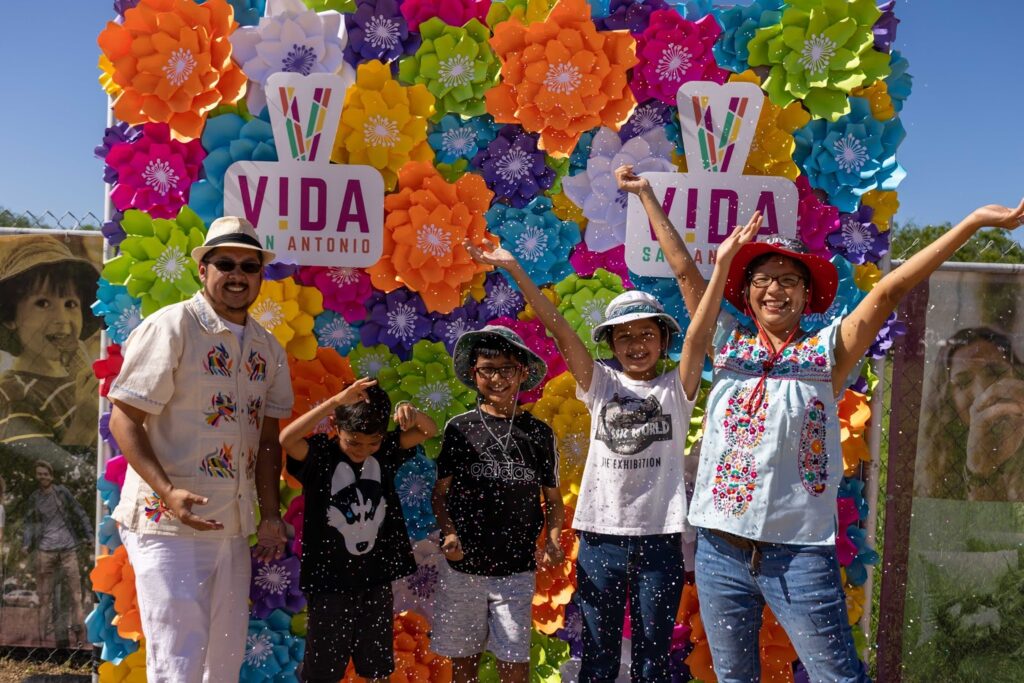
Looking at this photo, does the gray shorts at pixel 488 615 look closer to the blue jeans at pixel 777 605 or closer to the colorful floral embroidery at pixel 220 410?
the blue jeans at pixel 777 605

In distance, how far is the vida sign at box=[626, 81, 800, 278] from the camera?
3.98 m

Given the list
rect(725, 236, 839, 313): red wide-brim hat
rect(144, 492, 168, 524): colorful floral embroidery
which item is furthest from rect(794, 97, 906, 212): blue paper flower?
rect(144, 492, 168, 524): colorful floral embroidery

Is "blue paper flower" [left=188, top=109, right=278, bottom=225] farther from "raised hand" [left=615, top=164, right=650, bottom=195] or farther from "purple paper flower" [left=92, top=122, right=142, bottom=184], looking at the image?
"raised hand" [left=615, top=164, right=650, bottom=195]

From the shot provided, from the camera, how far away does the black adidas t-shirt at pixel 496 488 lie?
3.51 m

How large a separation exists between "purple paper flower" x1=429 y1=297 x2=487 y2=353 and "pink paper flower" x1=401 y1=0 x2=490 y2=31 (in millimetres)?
1280

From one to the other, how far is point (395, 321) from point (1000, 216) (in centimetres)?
249

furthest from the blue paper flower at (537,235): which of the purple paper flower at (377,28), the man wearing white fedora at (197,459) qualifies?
the man wearing white fedora at (197,459)

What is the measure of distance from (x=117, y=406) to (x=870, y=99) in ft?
11.4

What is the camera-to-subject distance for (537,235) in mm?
4051

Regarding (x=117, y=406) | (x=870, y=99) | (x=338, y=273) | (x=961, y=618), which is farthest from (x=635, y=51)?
(x=961, y=618)

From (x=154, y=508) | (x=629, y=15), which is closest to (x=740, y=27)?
(x=629, y=15)

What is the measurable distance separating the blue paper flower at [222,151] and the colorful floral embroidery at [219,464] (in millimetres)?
1184

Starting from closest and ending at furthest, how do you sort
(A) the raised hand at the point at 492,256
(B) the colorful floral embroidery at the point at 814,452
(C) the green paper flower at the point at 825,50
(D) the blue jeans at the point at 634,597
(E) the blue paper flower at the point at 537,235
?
1. (B) the colorful floral embroidery at the point at 814,452
2. (D) the blue jeans at the point at 634,597
3. (A) the raised hand at the point at 492,256
4. (C) the green paper flower at the point at 825,50
5. (E) the blue paper flower at the point at 537,235

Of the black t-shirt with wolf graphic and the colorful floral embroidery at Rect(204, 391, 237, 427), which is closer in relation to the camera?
the colorful floral embroidery at Rect(204, 391, 237, 427)
